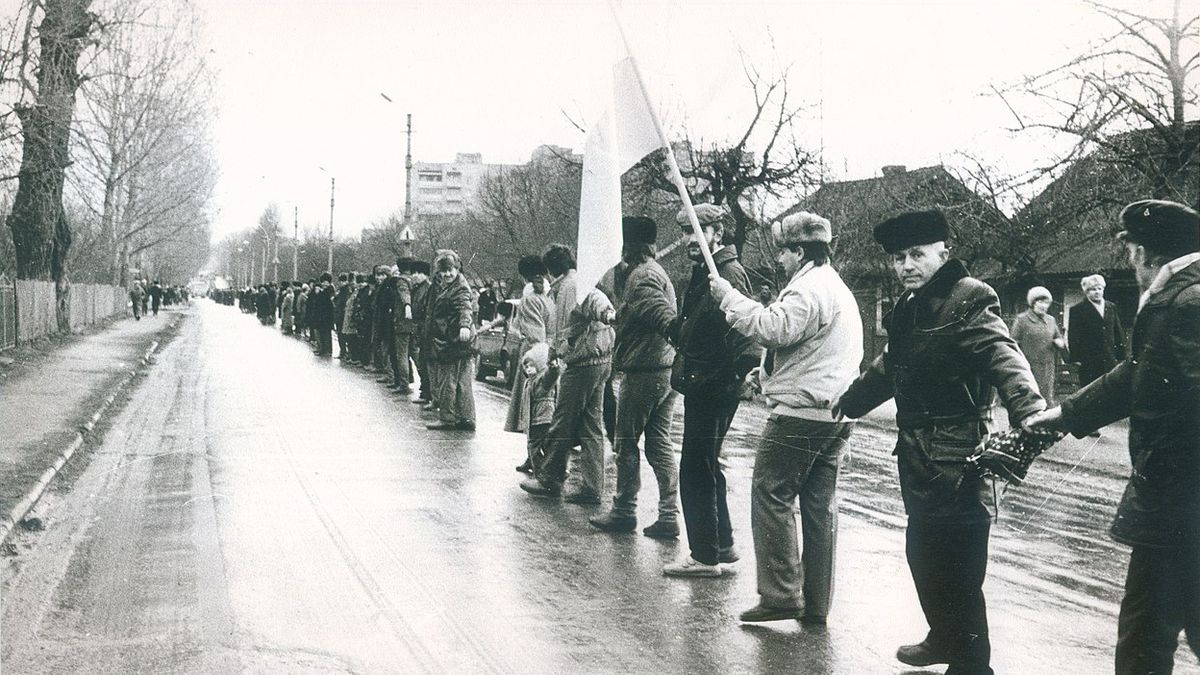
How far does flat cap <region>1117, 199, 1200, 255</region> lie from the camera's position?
3.72 metres

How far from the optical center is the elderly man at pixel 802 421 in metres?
5.16

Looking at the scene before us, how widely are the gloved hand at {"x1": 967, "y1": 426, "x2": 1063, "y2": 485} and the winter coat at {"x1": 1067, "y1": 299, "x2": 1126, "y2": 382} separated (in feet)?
30.5

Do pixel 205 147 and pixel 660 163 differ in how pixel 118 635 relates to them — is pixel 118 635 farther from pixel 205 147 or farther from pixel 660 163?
pixel 205 147

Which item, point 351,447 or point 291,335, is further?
point 291,335

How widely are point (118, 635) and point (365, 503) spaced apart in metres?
3.29

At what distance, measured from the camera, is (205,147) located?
53.0m

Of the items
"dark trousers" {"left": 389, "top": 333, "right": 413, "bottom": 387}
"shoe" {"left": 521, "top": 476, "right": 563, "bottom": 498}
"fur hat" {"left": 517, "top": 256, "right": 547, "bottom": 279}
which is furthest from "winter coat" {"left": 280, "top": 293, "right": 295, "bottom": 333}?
"shoe" {"left": 521, "top": 476, "right": 563, "bottom": 498}

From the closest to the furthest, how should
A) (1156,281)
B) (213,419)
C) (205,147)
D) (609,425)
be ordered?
(1156,281) → (609,425) → (213,419) → (205,147)

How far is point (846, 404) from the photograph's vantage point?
4.86 metres

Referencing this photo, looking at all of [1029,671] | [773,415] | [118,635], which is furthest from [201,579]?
[1029,671]

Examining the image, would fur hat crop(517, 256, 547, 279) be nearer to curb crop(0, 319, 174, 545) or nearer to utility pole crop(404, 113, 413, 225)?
curb crop(0, 319, 174, 545)

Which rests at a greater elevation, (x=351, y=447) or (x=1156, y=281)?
(x=1156, y=281)

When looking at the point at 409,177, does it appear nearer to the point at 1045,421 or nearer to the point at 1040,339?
the point at 1040,339

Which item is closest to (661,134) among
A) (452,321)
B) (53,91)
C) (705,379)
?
(705,379)
